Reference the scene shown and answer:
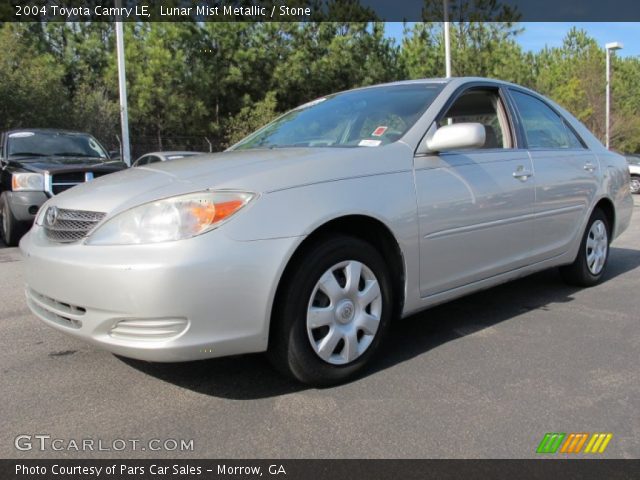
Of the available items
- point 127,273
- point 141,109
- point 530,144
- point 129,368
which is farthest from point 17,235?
point 141,109

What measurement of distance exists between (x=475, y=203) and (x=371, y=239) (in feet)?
2.54

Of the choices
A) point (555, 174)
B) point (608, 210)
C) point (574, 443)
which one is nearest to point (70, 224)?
point (574, 443)

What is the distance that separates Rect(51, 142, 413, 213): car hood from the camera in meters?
2.66

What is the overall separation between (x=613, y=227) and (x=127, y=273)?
4.46 m

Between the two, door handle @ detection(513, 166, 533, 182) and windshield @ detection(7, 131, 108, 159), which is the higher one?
windshield @ detection(7, 131, 108, 159)

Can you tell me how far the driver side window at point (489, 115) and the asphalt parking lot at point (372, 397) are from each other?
50.7 inches

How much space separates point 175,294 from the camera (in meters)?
2.42

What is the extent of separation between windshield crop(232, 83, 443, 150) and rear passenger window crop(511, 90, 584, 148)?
0.93 meters

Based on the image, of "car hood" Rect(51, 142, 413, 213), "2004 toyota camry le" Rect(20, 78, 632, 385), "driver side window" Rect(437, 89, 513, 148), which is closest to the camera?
"2004 toyota camry le" Rect(20, 78, 632, 385)

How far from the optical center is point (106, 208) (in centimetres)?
267

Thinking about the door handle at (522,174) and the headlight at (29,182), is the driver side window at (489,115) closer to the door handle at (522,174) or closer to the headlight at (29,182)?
the door handle at (522,174)

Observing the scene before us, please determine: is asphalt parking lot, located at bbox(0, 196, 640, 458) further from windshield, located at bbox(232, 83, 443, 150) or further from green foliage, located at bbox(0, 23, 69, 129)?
green foliage, located at bbox(0, 23, 69, 129)

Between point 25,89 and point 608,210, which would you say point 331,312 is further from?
point 25,89
